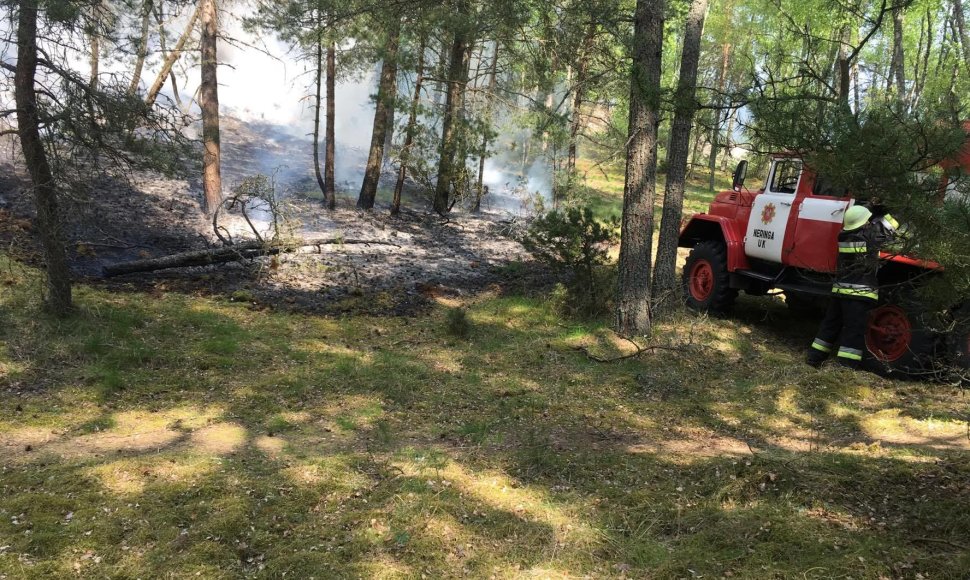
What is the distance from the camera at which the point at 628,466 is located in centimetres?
496

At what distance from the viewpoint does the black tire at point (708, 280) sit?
9391 millimetres

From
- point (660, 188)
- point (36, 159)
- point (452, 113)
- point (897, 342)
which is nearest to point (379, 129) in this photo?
point (452, 113)

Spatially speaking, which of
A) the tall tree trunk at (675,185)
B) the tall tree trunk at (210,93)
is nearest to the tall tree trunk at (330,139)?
the tall tree trunk at (210,93)

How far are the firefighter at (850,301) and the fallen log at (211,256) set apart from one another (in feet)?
27.9

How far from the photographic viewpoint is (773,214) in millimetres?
8461

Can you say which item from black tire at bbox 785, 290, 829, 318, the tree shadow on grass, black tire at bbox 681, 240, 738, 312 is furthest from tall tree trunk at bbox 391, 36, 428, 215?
black tire at bbox 785, 290, 829, 318

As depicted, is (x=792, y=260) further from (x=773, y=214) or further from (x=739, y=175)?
(x=739, y=175)

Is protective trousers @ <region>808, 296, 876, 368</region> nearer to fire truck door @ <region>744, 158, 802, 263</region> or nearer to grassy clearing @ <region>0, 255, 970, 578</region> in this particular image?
grassy clearing @ <region>0, 255, 970, 578</region>

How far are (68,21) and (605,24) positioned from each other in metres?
6.50

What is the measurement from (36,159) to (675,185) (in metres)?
8.26

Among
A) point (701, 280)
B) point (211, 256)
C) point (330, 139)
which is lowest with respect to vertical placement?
point (211, 256)

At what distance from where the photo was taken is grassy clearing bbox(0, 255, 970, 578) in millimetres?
3467

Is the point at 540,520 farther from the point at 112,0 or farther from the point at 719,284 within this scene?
the point at 112,0

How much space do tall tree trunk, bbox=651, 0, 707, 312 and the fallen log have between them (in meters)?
6.18
